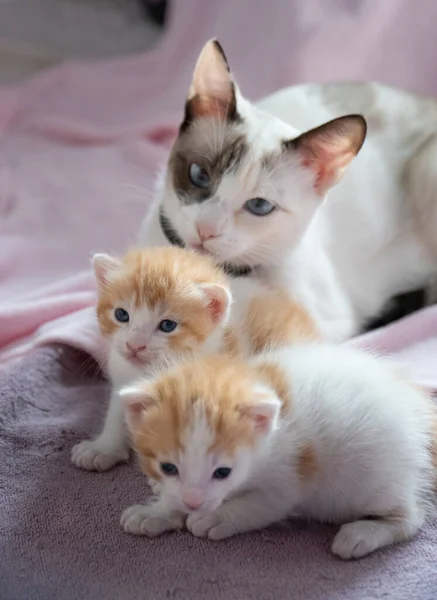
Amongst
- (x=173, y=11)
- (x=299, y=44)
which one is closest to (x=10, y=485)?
(x=299, y=44)


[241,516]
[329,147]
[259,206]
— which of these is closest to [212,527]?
[241,516]

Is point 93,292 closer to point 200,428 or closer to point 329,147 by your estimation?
point 329,147

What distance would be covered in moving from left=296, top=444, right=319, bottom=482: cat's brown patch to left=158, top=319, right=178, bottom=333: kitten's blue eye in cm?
25

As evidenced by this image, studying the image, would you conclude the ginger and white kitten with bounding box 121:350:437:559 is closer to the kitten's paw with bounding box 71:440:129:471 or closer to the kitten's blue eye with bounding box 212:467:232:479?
the kitten's blue eye with bounding box 212:467:232:479

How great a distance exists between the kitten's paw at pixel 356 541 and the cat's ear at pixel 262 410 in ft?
0.57

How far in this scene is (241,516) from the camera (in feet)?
3.31

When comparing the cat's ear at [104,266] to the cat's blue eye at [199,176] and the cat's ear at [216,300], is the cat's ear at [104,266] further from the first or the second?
the cat's blue eye at [199,176]

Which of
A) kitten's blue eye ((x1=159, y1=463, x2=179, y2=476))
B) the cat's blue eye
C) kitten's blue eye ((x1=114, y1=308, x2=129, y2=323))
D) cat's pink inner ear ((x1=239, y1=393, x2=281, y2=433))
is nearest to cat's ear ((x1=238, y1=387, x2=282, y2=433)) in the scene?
cat's pink inner ear ((x1=239, y1=393, x2=281, y2=433))

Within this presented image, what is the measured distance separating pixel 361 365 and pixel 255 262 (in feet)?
1.10

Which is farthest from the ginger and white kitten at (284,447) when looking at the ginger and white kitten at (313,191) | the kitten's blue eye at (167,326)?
the ginger and white kitten at (313,191)

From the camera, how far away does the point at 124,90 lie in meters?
2.33

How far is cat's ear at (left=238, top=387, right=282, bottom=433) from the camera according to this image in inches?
36.8

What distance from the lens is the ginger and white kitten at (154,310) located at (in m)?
1.09

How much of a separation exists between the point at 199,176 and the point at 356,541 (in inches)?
26.0
